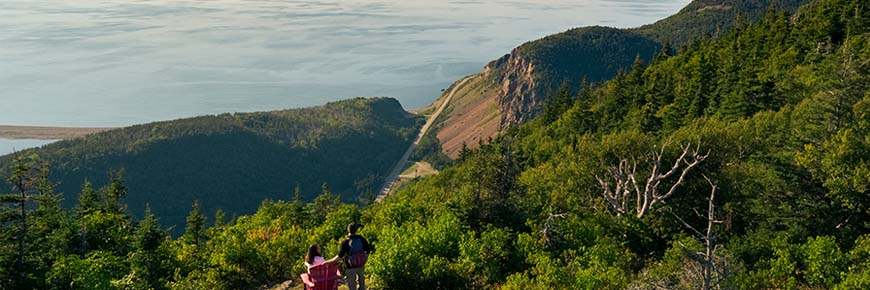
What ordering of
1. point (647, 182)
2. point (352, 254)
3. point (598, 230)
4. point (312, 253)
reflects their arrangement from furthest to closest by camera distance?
point (647, 182) → point (598, 230) → point (352, 254) → point (312, 253)

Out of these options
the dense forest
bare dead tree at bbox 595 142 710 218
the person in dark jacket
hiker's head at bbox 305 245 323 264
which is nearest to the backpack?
the person in dark jacket

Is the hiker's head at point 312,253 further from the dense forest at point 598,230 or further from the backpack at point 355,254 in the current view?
the dense forest at point 598,230

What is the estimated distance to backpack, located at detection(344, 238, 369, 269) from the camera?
1433 cm

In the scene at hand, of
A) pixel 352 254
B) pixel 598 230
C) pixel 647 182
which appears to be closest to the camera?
pixel 352 254

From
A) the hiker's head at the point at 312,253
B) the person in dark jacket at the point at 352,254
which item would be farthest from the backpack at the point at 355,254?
the hiker's head at the point at 312,253

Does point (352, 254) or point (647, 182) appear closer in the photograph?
point (352, 254)

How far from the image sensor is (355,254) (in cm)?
1434

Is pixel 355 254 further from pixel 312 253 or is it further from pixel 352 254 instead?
pixel 312 253

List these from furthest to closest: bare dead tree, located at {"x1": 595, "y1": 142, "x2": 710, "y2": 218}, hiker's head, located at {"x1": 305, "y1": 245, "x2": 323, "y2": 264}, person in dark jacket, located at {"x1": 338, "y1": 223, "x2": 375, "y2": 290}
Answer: bare dead tree, located at {"x1": 595, "y1": 142, "x2": 710, "y2": 218} → person in dark jacket, located at {"x1": 338, "y1": 223, "x2": 375, "y2": 290} → hiker's head, located at {"x1": 305, "y1": 245, "x2": 323, "y2": 264}

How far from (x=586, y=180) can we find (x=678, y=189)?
740 centimetres

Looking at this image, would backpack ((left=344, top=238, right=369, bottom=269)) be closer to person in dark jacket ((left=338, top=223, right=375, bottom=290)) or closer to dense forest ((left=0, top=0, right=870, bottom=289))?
person in dark jacket ((left=338, top=223, right=375, bottom=290))

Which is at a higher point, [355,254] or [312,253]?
[312,253]

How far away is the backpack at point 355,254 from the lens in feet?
47.0

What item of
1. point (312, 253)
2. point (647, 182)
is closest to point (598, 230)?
point (647, 182)
